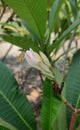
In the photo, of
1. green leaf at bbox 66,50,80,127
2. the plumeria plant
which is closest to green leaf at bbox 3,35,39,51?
the plumeria plant

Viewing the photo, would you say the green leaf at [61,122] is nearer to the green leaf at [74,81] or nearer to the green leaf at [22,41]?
the green leaf at [74,81]

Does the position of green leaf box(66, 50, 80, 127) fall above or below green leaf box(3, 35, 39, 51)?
below

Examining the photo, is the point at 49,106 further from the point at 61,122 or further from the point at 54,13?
the point at 54,13

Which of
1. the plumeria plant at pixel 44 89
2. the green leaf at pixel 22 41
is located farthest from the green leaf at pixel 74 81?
the green leaf at pixel 22 41

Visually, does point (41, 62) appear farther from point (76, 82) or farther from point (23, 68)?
point (23, 68)

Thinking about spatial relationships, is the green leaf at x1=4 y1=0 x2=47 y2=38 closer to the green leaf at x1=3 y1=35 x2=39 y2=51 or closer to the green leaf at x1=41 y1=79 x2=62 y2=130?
the green leaf at x1=3 y1=35 x2=39 y2=51

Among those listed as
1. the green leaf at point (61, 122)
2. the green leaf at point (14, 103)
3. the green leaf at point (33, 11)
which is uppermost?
the green leaf at point (33, 11)
